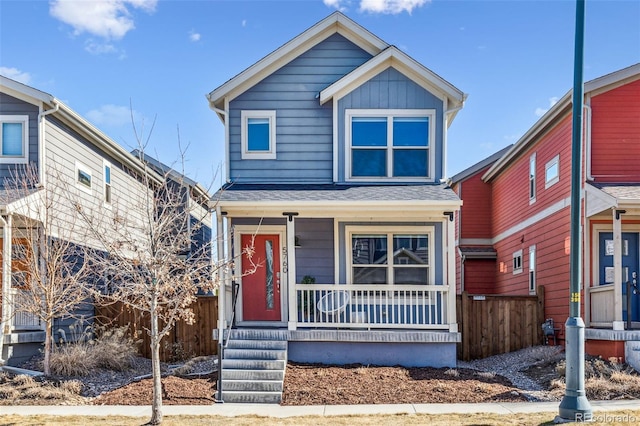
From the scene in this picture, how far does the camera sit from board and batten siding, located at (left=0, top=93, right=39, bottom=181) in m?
12.8

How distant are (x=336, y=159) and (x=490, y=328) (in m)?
5.52

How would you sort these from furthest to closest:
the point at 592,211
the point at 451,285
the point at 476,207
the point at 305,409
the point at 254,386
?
the point at 476,207 → the point at 592,211 → the point at 451,285 → the point at 254,386 → the point at 305,409

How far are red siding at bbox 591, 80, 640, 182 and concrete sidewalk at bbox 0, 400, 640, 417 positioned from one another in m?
5.75

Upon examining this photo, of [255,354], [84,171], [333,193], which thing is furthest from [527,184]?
[84,171]

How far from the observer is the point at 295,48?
43.7ft

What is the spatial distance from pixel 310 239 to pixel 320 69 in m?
4.11

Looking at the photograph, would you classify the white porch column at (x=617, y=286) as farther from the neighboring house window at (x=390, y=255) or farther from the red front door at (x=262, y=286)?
the red front door at (x=262, y=286)

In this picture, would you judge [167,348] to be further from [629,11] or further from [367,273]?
[629,11]

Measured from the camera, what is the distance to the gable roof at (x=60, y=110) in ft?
41.2

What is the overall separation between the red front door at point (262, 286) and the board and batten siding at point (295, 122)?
156cm

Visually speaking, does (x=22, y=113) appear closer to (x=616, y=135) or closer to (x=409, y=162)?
(x=409, y=162)

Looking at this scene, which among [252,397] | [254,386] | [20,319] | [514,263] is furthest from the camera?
[514,263]

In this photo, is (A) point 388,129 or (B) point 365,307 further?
(A) point 388,129

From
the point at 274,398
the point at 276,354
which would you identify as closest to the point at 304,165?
the point at 276,354
